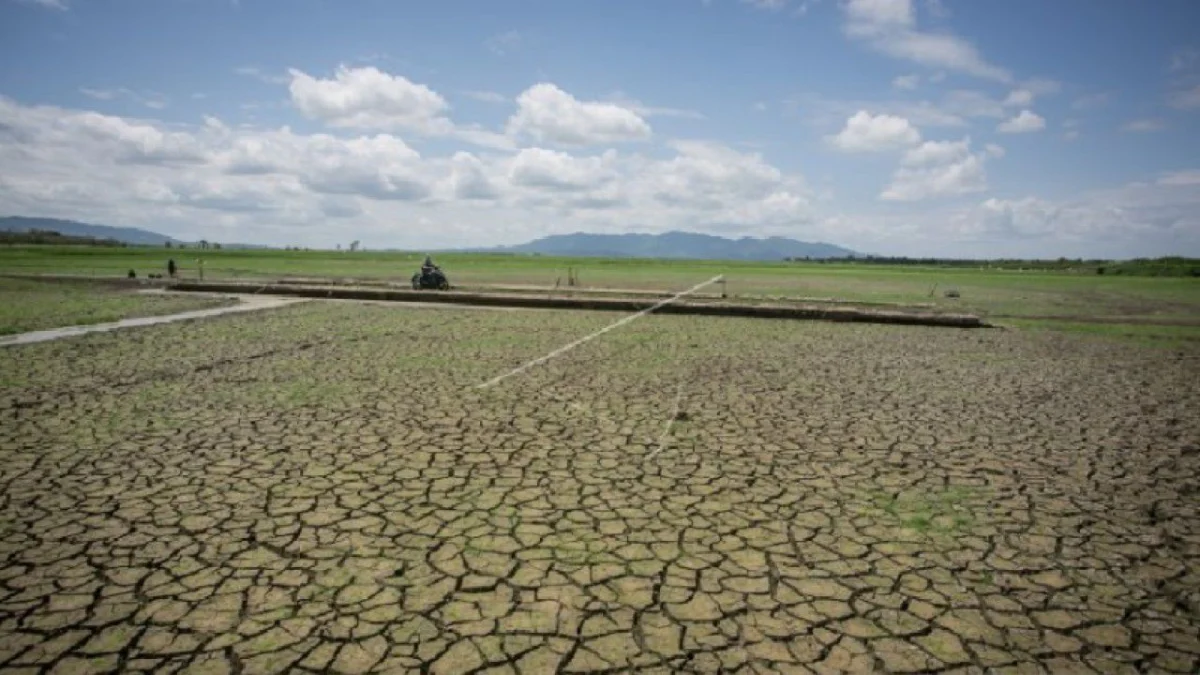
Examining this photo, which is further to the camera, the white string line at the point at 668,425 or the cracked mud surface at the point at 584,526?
the white string line at the point at 668,425

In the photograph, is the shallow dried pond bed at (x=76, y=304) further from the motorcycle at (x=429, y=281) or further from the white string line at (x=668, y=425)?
the white string line at (x=668, y=425)

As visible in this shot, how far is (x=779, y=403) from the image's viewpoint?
8.05 meters

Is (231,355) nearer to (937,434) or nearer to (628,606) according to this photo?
(628,606)

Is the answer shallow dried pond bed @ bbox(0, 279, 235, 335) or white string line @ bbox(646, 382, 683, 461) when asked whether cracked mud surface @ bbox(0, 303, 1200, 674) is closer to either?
white string line @ bbox(646, 382, 683, 461)

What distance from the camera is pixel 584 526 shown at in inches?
171

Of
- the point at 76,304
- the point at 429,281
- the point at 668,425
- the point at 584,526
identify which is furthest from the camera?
the point at 429,281

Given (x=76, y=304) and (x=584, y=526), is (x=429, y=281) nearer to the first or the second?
(x=76, y=304)

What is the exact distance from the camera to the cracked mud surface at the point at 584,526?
9.98 feet

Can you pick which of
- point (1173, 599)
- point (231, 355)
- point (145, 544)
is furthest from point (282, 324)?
point (1173, 599)

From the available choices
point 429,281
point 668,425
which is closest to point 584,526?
point 668,425

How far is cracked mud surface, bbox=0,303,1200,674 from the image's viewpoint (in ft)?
9.98

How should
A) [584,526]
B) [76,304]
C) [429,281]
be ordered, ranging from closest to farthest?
[584,526] → [76,304] → [429,281]

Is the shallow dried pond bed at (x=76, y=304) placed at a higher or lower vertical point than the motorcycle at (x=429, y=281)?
lower

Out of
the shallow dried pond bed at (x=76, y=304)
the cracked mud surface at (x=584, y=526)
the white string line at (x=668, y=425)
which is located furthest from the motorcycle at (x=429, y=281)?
the white string line at (x=668, y=425)
